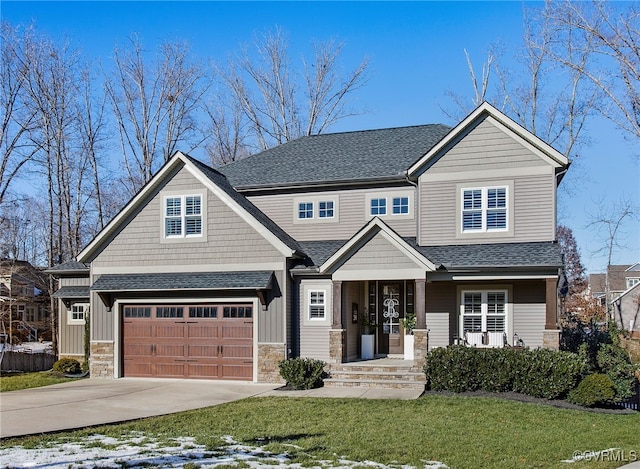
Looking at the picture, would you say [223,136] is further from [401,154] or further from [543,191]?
[543,191]

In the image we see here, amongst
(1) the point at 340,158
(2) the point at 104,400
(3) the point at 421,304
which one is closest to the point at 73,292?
(2) the point at 104,400

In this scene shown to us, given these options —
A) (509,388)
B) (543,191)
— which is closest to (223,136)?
(543,191)

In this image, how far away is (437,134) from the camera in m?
21.6

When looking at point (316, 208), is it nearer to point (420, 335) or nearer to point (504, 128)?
point (420, 335)

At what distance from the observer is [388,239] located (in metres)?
16.2

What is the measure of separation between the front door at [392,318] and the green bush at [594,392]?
5718 mm

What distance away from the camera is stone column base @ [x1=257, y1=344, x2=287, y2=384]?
17.0m

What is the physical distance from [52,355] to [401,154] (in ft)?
56.2

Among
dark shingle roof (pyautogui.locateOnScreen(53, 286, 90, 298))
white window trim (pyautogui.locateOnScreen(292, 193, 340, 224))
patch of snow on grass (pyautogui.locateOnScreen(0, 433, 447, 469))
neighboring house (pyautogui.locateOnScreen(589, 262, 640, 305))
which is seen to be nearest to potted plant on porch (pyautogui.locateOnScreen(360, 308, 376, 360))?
white window trim (pyautogui.locateOnScreen(292, 193, 340, 224))

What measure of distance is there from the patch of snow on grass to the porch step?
21.9 feet

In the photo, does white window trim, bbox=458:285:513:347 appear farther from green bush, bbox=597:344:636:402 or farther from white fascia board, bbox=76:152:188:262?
white fascia board, bbox=76:152:188:262

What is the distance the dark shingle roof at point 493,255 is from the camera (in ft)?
50.5

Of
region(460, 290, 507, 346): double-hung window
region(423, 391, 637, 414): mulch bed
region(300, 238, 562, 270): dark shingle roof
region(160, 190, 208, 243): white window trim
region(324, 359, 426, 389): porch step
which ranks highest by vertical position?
region(160, 190, 208, 243): white window trim

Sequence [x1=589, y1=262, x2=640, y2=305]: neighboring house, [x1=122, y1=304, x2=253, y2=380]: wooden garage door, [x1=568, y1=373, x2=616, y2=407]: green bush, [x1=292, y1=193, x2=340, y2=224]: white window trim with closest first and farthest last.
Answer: [x1=568, y1=373, x2=616, y2=407]: green bush
[x1=122, y1=304, x2=253, y2=380]: wooden garage door
[x1=292, y1=193, x2=340, y2=224]: white window trim
[x1=589, y1=262, x2=640, y2=305]: neighboring house
